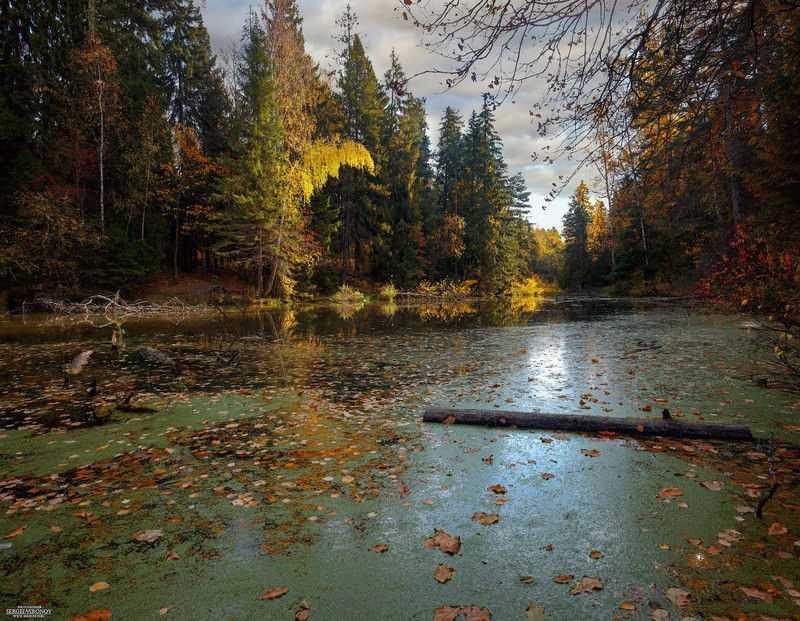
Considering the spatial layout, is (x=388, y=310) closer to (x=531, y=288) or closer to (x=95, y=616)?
(x=95, y=616)

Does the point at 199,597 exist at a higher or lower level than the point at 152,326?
lower

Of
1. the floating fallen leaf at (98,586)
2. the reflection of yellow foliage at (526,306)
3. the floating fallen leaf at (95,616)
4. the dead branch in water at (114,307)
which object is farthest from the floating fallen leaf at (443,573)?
the reflection of yellow foliage at (526,306)

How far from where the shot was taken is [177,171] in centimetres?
2911

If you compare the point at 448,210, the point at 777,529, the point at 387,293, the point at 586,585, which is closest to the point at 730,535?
the point at 777,529

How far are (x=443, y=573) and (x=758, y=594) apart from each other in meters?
1.67

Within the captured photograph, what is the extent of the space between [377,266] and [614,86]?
32.8m

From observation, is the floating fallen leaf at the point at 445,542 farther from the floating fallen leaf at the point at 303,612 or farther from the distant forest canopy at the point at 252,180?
the distant forest canopy at the point at 252,180

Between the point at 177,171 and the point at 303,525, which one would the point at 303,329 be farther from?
the point at 177,171

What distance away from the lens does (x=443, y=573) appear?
2.51m

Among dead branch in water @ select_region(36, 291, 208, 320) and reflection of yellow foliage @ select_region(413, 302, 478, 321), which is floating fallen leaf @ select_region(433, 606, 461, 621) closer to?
reflection of yellow foliage @ select_region(413, 302, 478, 321)

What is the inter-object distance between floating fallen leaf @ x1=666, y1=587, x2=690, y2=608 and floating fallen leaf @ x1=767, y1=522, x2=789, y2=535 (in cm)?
103

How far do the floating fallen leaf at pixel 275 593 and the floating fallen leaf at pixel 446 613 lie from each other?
0.86m

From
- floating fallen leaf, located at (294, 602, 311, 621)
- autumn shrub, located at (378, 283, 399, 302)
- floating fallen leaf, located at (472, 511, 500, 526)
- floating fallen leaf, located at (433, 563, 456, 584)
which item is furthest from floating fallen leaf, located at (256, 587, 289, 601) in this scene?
autumn shrub, located at (378, 283, 399, 302)

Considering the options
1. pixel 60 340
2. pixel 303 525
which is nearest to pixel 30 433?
pixel 303 525
